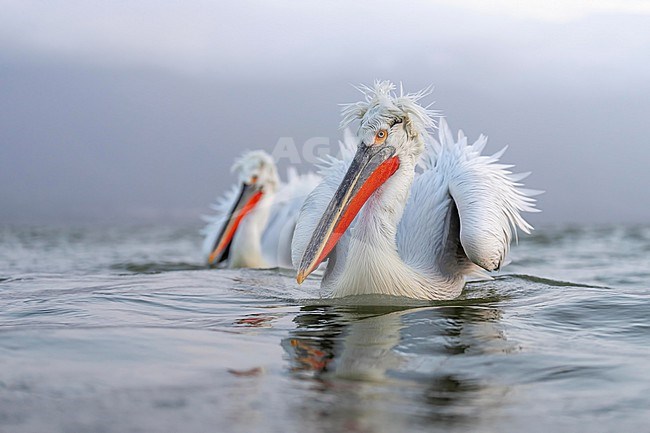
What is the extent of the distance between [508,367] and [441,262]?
201 centimetres

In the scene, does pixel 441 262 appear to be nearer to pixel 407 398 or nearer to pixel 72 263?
pixel 407 398

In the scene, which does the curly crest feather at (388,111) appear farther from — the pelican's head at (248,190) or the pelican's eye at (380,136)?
the pelican's head at (248,190)

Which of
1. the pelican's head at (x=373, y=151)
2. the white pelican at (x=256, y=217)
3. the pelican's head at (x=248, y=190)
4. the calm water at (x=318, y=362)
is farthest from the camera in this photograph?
the pelican's head at (x=248, y=190)

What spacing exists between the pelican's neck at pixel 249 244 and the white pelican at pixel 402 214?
334cm

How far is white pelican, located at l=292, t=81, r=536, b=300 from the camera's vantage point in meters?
4.45

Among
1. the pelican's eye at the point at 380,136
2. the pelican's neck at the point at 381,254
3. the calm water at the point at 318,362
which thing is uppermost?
the pelican's eye at the point at 380,136

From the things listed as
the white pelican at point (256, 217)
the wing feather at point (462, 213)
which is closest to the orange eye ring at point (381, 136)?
the wing feather at point (462, 213)

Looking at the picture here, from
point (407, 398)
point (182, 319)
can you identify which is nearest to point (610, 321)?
point (407, 398)

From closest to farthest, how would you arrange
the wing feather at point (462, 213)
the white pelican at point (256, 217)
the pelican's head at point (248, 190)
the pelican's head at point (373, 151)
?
the pelican's head at point (373, 151), the wing feather at point (462, 213), the white pelican at point (256, 217), the pelican's head at point (248, 190)

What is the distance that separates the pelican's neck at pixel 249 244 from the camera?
859 cm

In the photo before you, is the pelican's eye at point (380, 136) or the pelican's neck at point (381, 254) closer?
the pelican's neck at point (381, 254)

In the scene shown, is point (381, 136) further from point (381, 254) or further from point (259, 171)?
point (259, 171)

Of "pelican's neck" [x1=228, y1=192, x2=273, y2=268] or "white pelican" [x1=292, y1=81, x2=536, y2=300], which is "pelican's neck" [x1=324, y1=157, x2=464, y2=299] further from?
"pelican's neck" [x1=228, y1=192, x2=273, y2=268]

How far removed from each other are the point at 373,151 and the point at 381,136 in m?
0.11
